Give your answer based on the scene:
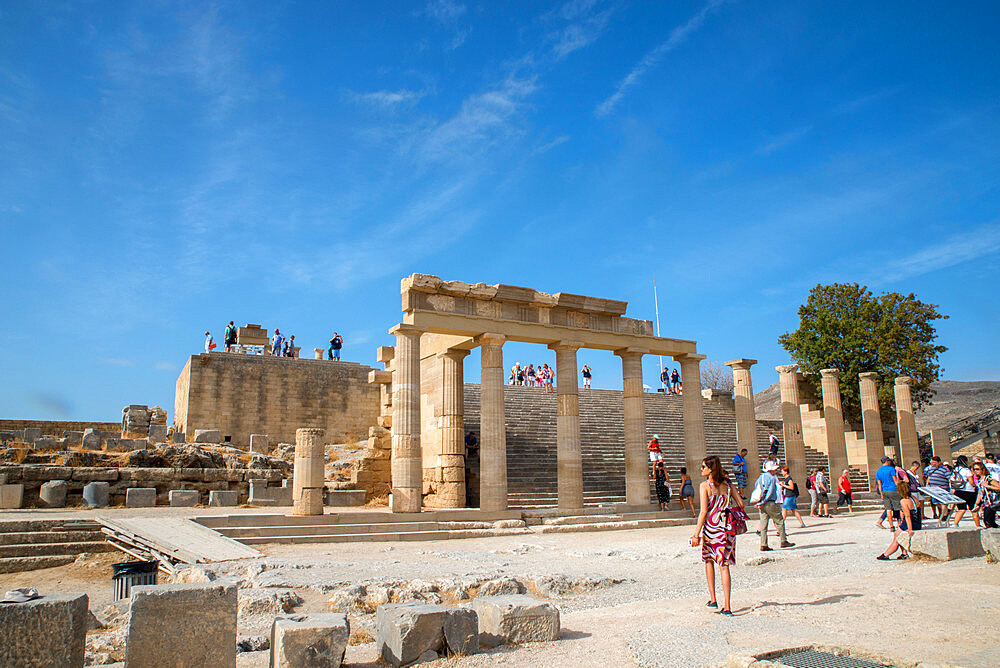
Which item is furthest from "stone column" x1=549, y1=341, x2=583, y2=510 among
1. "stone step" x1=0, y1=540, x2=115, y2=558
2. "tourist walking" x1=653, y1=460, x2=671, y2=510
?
"stone step" x1=0, y1=540, x2=115, y2=558

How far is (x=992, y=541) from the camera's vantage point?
10.0 meters

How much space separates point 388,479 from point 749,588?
14627 mm

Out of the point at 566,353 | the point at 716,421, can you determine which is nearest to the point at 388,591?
the point at 566,353

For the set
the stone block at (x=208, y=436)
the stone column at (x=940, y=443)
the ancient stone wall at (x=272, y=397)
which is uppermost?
the ancient stone wall at (x=272, y=397)

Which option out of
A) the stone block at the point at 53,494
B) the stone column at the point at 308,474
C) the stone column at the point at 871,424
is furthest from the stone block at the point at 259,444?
the stone column at the point at 871,424

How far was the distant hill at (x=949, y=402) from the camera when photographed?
5695 cm

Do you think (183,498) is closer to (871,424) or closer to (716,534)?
(716,534)

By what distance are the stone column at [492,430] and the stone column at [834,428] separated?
14.0 meters

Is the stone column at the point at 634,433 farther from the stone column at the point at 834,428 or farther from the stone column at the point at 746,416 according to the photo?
the stone column at the point at 834,428

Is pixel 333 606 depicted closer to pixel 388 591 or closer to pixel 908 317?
pixel 388 591

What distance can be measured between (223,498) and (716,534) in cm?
1469

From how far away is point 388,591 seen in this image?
8500 mm

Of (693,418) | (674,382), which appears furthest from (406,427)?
(674,382)

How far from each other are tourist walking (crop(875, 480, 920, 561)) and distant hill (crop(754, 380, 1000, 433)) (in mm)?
35997
